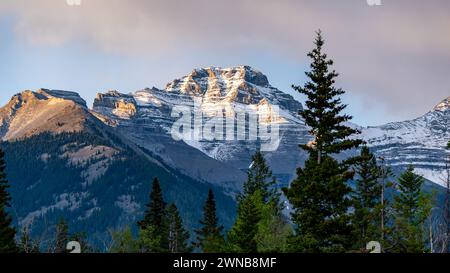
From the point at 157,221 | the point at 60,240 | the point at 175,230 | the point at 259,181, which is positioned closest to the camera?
the point at 157,221

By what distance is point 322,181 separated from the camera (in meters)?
63.2

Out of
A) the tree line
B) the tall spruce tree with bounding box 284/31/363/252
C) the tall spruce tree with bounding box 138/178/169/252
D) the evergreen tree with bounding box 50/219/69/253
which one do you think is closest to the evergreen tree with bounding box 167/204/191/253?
the tree line

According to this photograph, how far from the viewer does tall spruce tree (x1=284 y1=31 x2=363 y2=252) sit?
2436 inches

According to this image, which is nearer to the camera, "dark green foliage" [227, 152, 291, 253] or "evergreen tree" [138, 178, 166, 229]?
"dark green foliage" [227, 152, 291, 253]

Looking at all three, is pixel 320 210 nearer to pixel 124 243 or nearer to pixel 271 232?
pixel 271 232

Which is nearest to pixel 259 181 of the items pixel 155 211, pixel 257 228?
pixel 155 211

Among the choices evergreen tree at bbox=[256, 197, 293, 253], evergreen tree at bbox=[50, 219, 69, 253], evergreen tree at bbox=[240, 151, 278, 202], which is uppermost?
evergreen tree at bbox=[240, 151, 278, 202]

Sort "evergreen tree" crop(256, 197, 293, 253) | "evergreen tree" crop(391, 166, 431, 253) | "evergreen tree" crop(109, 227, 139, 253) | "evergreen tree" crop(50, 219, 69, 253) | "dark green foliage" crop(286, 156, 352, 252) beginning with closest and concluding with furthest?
"dark green foliage" crop(286, 156, 352, 252)
"evergreen tree" crop(256, 197, 293, 253)
"evergreen tree" crop(391, 166, 431, 253)
"evergreen tree" crop(109, 227, 139, 253)
"evergreen tree" crop(50, 219, 69, 253)

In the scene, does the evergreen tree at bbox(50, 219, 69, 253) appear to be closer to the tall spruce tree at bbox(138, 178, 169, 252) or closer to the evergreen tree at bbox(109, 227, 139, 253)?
the evergreen tree at bbox(109, 227, 139, 253)

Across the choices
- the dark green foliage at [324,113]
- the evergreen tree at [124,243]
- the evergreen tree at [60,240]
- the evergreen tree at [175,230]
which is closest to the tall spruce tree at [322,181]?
the dark green foliage at [324,113]

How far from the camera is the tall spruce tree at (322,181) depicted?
6188 centimetres
